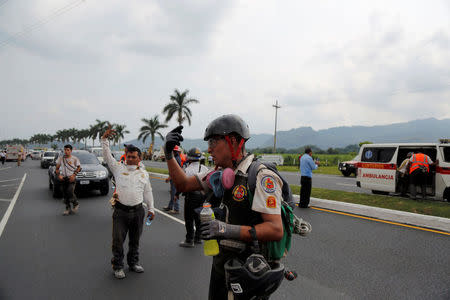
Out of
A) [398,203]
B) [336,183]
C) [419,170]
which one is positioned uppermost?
[419,170]

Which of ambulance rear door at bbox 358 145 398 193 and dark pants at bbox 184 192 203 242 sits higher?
ambulance rear door at bbox 358 145 398 193

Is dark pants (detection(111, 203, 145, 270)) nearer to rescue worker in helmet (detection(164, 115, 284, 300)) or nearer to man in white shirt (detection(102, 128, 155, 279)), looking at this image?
man in white shirt (detection(102, 128, 155, 279))

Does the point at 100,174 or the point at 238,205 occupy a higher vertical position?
the point at 238,205

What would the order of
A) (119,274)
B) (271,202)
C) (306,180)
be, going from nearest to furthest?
(271,202) → (119,274) → (306,180)

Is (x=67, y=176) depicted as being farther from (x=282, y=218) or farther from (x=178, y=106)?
(x=178, y=106)

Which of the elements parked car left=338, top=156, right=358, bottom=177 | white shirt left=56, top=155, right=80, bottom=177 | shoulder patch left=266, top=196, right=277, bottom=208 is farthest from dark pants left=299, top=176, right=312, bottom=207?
parked car left=338, top=156, right=358, bottom=177

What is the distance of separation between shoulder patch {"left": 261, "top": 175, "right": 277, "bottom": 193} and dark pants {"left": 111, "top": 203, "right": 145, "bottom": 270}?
2.79m

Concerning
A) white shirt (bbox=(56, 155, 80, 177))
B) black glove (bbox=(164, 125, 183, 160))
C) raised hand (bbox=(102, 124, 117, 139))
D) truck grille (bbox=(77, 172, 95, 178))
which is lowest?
truck grille (bbox=(77, 172, 95, 178))

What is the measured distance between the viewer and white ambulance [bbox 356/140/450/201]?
358 inches

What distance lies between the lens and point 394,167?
10156 mm

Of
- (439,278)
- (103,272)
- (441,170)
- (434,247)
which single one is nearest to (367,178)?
(441,170)

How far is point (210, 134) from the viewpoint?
1.96m

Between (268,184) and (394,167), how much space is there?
10362 millimetres

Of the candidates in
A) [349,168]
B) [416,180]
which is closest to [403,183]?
[416,180]
